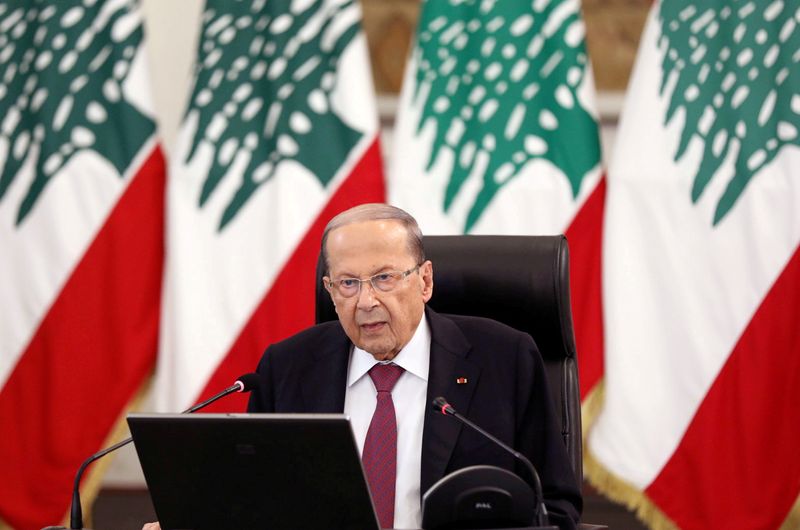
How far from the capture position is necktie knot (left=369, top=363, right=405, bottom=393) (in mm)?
2006

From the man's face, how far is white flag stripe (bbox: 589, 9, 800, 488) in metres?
1.39

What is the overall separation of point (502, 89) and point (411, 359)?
159 cm

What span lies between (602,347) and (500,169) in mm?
672

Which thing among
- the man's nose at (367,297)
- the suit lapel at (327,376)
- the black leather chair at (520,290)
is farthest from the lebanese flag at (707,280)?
the man's nose at (367,297)

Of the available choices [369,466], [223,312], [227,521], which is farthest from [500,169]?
[227,521]

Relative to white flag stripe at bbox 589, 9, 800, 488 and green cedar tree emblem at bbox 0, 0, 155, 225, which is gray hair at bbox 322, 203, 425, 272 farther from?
green cedar tree emblem at bbox 0, 0, 155, 225

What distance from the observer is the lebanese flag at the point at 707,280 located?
306cm

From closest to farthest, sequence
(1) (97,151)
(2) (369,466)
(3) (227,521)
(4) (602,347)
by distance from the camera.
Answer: (3) (227,521) < (2) (369,466) < (4) (602,347) < (1) (97,151)

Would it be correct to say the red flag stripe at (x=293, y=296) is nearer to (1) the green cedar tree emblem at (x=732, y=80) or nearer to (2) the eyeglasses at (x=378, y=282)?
(1) the green cedar tree emblem at (x=732, y=80)

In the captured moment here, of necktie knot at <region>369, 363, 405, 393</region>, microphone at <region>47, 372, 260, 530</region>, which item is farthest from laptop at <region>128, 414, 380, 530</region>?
necktie knot at <region>369, 363, 405, 393</region>

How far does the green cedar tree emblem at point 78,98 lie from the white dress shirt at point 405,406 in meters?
1.80

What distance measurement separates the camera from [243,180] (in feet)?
11.4

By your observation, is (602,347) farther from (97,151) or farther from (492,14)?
(97,151)

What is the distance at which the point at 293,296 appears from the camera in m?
3.41
